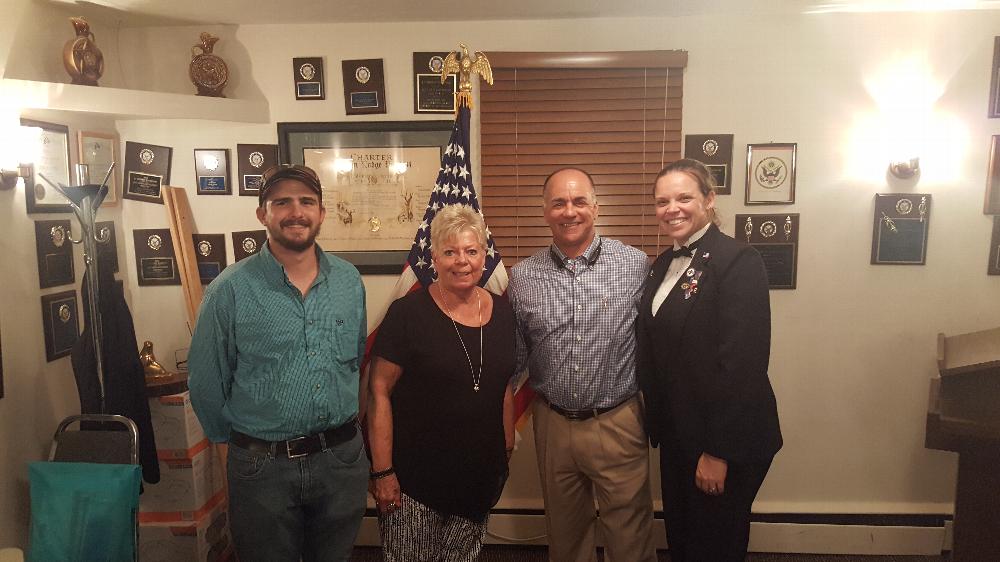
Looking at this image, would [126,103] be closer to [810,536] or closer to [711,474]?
[711,474]

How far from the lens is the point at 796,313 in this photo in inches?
103

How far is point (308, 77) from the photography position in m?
2.55

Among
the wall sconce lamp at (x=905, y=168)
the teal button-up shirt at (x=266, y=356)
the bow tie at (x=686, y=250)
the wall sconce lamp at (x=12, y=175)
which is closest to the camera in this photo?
the teal button-up shirt at (x=266, y=356)

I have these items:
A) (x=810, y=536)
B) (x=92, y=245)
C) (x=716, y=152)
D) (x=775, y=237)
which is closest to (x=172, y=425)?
(x=92, y=245)

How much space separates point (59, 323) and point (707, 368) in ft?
7.87

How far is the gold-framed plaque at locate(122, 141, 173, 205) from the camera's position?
2.55 m

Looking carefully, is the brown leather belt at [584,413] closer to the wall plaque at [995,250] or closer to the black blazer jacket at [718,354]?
the black blazer jacket at [718,354]

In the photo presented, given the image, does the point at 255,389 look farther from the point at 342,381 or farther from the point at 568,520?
the point at 568,520

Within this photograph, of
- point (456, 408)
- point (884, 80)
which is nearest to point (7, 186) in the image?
point (456, 408)

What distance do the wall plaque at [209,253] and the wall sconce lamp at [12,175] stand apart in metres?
0.70

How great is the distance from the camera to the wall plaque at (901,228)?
8.20 feet

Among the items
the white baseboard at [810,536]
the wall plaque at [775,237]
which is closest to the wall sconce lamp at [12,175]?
the white baseboard at [810,536]

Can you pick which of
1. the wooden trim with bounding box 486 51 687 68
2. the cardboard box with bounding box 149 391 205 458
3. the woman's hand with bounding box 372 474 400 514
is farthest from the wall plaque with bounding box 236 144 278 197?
the woman's hand with bounding box 372 474 400 514

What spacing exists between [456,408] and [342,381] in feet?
1.16
